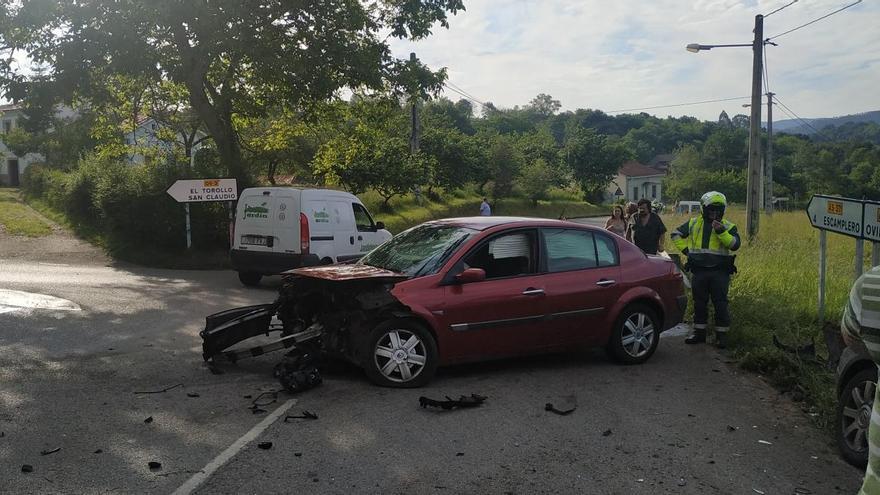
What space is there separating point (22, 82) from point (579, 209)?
2078 inches

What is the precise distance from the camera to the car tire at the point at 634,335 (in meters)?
7.72

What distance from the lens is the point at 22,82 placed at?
1750 cm

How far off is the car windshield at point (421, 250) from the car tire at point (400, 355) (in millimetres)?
571

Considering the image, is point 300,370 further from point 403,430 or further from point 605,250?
point 605,250

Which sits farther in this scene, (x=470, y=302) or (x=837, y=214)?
(x=837, y=214)

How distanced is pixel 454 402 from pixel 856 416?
287 cm

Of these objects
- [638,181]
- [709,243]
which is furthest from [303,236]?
[638,181]

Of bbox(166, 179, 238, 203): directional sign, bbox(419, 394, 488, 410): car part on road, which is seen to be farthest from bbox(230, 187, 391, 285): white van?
bbox(419, 394, 488, 410): car part on road

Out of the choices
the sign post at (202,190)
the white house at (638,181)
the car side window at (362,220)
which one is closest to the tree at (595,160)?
the white house at (638,181)

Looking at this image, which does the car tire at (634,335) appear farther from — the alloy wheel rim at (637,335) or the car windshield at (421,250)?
the car windshield at (421,250)

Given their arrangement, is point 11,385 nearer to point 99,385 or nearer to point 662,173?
point 99,385

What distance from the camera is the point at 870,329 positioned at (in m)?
2.49

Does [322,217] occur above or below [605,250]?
above

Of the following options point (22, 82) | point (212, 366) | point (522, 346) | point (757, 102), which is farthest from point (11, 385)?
point (757, 102)
